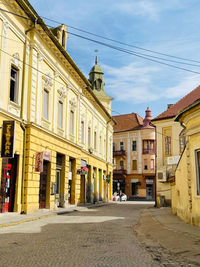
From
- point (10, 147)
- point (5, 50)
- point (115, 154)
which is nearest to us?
point (10, 147)

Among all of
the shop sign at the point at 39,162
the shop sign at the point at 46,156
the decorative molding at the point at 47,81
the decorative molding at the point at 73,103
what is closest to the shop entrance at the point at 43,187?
the shop sign at the point at 46,156

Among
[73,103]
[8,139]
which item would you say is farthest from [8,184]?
[73,103]

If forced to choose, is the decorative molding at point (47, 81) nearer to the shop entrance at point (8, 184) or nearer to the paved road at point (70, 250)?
the shop entrance at point (8, 184)

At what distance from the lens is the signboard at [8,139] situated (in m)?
14.2

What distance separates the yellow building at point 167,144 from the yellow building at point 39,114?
6.49 meters

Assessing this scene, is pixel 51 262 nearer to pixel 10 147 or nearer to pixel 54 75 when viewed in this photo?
pixel 10 147

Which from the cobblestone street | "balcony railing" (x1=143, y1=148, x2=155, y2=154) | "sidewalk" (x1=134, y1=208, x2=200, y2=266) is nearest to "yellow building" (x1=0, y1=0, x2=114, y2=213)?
the cobblestone street

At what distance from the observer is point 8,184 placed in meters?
15.7

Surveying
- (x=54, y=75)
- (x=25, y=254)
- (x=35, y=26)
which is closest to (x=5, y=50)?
(x=35, y=26)

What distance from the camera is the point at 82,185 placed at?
28578mm

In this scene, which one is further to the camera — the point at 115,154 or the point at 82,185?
the point at 115,154

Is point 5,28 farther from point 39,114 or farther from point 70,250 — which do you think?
point 70,250

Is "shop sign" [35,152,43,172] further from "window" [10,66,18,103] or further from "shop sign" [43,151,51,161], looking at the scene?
"window" [10,66,18,103]

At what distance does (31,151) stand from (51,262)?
38.0ft
